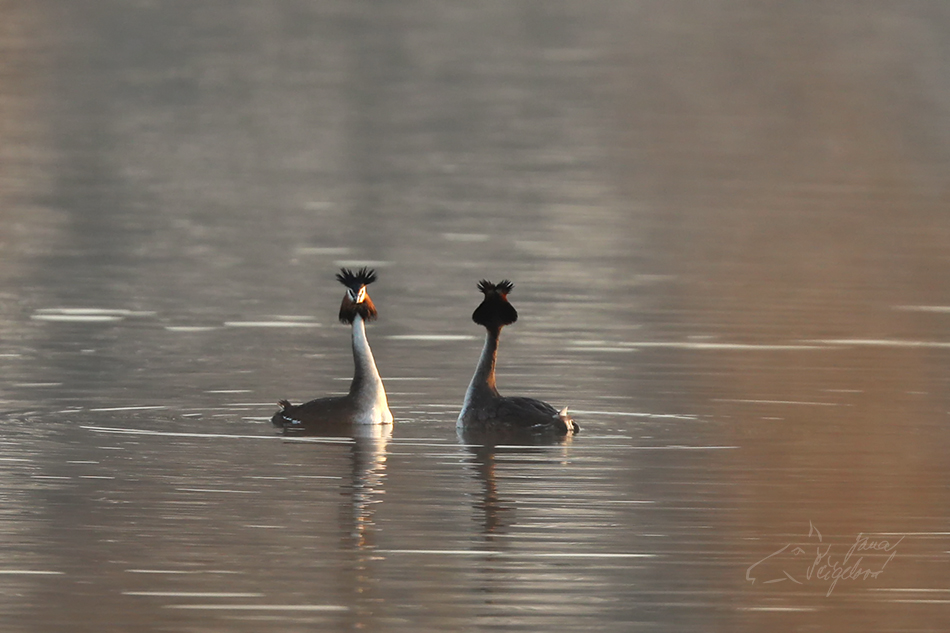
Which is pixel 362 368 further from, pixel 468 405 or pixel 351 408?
pixel 468 405

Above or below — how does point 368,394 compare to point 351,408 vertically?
above

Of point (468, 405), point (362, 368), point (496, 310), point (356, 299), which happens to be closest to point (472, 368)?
point (496, 310)

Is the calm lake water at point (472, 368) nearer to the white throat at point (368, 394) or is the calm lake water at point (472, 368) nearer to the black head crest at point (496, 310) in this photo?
the white throat at point (368, 394)

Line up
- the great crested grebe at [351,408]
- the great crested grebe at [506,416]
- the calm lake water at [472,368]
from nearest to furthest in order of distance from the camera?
1. the calm lake water at [472,368]
2. the great crested grebe at [506,416]
3. the great crested grebe at [351,408]

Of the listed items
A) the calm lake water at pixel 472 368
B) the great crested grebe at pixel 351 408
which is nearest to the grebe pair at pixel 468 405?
the great crested grebe at pixel 351 408

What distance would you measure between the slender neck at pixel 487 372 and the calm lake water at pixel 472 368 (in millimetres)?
606

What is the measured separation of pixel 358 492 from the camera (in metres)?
15.8

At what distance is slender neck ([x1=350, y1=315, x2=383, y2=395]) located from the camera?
60.9 ft

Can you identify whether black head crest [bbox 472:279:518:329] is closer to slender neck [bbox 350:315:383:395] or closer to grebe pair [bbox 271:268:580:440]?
grebe pair [bbox 271:268:580:440]

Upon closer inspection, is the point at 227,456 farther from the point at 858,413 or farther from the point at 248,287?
the point at 248,287

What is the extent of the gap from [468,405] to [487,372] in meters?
0.40

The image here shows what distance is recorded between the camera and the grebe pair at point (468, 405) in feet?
60.0

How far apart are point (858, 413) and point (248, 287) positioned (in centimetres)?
1008

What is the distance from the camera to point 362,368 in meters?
18.7
